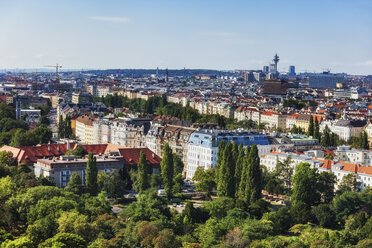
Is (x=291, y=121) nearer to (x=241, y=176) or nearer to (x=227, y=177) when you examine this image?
→ (x=241, y=176)

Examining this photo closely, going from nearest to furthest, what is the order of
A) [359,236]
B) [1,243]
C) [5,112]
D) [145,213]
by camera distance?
[1,243] < [359,236] < [145,213] < [5,112]

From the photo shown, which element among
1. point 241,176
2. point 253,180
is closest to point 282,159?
point 241,176

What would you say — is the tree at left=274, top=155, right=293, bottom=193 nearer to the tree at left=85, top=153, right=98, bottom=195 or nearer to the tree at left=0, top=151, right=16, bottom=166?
the tree at left=85, top=153, right=98, bottom=195

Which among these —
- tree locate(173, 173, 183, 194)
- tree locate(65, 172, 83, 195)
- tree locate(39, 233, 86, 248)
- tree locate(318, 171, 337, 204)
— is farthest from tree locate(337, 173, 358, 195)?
tree locate(39, 233, 86, 248)

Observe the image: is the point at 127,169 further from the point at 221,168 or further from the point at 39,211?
the point at 39,211

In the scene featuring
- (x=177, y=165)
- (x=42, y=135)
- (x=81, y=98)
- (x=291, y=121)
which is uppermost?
(x=81, y=98)

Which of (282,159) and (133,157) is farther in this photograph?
(282,159)

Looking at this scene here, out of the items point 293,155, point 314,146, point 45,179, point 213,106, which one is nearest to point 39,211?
point 45,179

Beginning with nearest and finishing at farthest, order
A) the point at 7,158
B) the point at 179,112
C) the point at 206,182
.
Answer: the point at 206,182
the point at 7,158
the point at 179,112
